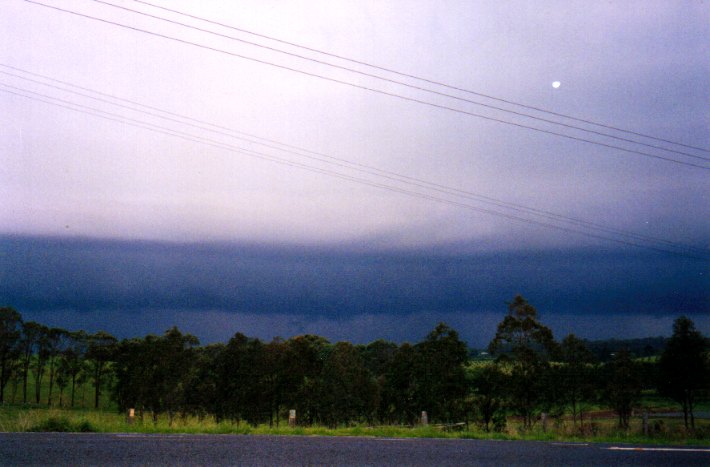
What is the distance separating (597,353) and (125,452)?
41.8 m

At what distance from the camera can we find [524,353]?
120 feet

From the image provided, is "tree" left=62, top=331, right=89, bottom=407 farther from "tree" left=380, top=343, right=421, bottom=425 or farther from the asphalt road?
the asphalt road

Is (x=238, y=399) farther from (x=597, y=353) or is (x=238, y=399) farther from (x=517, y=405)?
(x=597, y=353)

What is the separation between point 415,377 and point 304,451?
33.9m

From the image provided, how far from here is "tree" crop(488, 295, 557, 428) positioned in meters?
35.2

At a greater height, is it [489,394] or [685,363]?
[685,363]

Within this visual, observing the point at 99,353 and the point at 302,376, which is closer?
the point at 302,376

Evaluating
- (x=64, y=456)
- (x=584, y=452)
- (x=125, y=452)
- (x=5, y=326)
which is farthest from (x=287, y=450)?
(x=5, y=326)

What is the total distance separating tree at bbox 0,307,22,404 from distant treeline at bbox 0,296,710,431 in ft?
57.5

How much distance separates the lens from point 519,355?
3653 centimetres

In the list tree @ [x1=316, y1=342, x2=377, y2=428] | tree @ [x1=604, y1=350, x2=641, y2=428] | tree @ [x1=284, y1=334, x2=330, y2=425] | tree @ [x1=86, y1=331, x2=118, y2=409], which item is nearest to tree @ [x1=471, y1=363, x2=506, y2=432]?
tree @ [x1=316, y1=342, x2=377, y2=428]

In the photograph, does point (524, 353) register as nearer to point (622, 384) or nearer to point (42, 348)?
point (622, 384)

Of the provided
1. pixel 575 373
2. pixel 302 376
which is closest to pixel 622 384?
pixel 575 373

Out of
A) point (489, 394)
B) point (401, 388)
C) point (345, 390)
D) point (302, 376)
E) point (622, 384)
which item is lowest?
point (345, 390)
